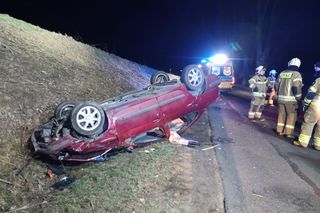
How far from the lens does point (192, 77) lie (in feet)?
22.2

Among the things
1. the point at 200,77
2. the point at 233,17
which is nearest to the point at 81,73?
the point at 200,77

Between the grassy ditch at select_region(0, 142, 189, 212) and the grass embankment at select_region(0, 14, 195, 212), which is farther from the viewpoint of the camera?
the grass embankment at select_region(0, 14, 195, 212)

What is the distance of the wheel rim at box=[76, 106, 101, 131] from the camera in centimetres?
526

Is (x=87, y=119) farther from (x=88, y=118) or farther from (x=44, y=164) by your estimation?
(x=44, y=164)

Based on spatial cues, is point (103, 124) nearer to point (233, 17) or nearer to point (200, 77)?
point (200, 77)

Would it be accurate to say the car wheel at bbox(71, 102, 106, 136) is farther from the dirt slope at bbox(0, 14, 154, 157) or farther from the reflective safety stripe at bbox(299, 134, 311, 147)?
the reflective safety stripe at bbox(299, 134, 311, 147)

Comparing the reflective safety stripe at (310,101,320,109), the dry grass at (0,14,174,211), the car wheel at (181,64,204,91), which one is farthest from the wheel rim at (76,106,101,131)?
the reflective safety stripe at (310,101,320,109)

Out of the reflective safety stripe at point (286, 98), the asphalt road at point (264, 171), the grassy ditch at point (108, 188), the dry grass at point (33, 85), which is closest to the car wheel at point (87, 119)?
the grassy ditch at point (108, 188)

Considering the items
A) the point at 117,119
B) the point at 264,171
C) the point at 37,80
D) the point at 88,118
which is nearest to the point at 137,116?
the point at 117,119

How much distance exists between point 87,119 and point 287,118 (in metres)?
5.10

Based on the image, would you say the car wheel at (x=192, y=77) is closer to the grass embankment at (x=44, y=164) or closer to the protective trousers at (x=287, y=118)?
the grass embankment at (x=44, y=164)

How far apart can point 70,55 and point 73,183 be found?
6456 mm

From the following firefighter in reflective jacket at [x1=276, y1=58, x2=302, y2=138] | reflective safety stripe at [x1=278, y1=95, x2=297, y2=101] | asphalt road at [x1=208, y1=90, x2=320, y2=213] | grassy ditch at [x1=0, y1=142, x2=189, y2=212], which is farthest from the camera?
reflective safety stripe at [x1=278, y1=95, x2=297, y2=101]

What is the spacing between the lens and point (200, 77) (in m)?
6.89
